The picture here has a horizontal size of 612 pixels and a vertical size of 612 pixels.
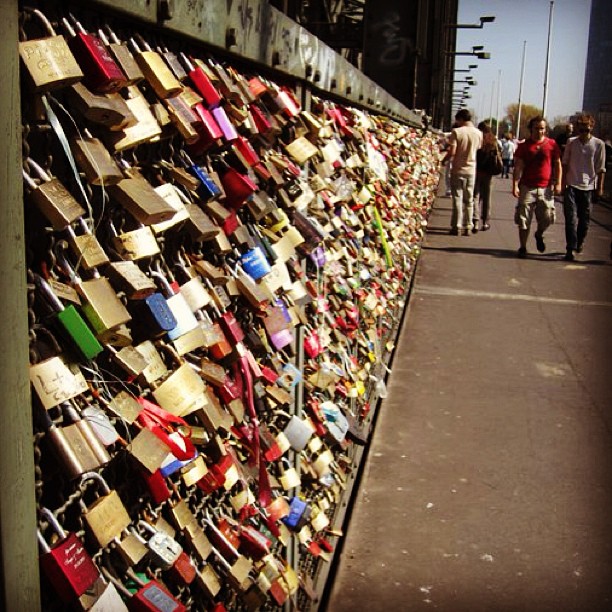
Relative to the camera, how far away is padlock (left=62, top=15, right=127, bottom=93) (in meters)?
1.09

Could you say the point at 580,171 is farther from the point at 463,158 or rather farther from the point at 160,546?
the point at 160,546

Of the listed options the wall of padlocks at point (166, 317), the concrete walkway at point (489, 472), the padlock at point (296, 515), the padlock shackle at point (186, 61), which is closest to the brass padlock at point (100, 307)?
the wall of padlocks at point (166, 317)

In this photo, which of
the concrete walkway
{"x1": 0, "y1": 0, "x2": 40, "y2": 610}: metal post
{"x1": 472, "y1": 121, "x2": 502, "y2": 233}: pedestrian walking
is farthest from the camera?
{"x1": 472, "y1": 121, "x2": 502, "y2": 233}: pedestrian walking

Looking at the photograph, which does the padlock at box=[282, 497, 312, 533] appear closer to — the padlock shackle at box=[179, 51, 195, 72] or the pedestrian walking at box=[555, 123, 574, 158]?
the padlock shackle at box=[179, 51, 195, 72]

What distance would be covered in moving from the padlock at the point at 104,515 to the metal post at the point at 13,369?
164mm

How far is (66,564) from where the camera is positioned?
107 centimetres

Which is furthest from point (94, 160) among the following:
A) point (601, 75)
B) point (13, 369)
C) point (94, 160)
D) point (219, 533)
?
point (601, 75)

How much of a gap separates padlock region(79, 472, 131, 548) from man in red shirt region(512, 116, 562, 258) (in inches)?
378

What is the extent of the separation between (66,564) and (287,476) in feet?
3.89

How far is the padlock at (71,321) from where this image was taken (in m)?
1.06

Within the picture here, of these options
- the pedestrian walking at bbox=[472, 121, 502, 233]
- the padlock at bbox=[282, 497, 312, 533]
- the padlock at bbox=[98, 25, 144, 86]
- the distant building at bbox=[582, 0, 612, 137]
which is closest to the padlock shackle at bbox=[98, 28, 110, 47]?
the padlock at bbox=[98, 25, 144, 86]

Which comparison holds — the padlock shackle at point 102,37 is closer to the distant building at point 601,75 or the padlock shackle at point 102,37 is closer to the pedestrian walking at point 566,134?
the pedestrian walking at point 566,134

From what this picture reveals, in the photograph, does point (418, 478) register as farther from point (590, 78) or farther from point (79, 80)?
point (590, 78)

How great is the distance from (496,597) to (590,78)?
159 feet
